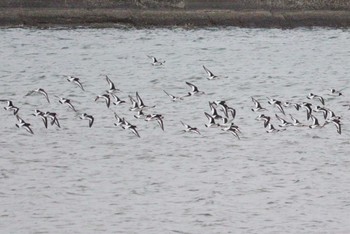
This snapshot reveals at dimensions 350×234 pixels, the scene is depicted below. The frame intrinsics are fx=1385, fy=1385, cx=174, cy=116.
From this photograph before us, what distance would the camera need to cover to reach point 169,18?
50188 millimetres

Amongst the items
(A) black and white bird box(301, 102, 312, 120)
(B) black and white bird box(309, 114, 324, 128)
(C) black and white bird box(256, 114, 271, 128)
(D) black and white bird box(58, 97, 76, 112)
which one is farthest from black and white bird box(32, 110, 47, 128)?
(A) black and white bird box(301, 102, 312, 120)

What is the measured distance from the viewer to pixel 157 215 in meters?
23.0

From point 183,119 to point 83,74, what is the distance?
8.73 meters

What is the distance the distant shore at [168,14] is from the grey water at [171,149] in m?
2.36

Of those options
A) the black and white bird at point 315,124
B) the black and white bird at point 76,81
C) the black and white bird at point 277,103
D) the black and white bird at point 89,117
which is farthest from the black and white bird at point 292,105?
the black and white bird at point 76,81

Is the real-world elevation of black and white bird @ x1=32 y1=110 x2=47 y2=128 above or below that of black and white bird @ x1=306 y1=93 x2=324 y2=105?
above

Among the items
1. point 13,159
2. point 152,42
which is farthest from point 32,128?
point 152,42

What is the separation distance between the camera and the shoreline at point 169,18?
163ft

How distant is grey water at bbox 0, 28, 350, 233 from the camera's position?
2305cm

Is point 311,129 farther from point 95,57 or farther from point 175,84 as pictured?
point 95,57

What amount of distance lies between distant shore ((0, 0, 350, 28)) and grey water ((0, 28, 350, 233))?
2.36 metres

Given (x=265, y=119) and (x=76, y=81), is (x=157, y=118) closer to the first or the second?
(x=265, y=119)

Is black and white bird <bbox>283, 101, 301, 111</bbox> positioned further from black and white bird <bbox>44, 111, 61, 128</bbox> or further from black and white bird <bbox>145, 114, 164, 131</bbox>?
black and white bird <bbox>44, 111, 61, 128</bbox>

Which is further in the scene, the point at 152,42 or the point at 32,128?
the point at 152,42
